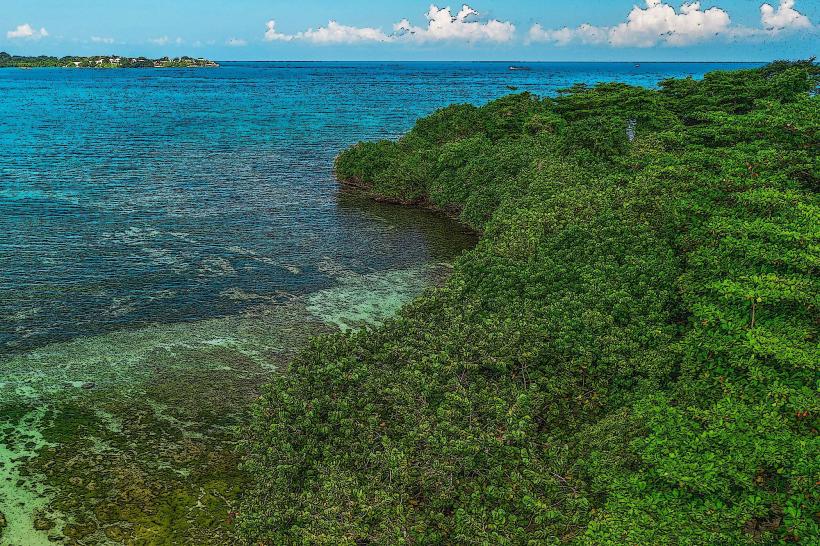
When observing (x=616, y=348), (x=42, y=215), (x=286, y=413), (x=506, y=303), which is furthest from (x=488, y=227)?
(x=42, y=215)

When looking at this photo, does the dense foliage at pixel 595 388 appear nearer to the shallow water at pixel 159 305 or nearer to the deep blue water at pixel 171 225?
the shallow water at pixel 159 305

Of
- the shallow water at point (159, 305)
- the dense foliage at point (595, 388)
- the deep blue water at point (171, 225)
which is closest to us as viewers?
the dense foliage at point (595, 388)

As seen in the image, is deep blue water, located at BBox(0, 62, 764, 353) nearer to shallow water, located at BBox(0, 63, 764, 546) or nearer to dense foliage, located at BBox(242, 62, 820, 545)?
shallow water, located at BBox(0, 63, 764, 546)

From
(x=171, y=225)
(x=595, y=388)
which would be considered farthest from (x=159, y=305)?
(x=595, y=388)

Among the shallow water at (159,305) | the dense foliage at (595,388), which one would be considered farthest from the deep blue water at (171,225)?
the dense foliage at (595,388)

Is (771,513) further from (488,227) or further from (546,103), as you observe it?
(546,103)

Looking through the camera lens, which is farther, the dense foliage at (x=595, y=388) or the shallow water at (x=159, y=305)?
the shallow water at (x=159, y=305)

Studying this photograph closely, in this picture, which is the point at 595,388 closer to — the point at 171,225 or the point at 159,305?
the point at 159,305

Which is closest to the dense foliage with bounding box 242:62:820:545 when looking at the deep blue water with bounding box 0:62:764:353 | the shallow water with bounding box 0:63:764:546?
the shallow water with bounding box 0:63:764:546
